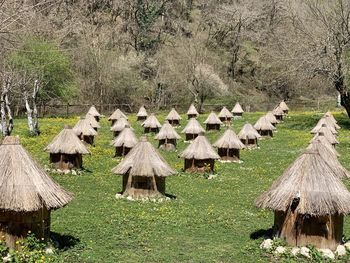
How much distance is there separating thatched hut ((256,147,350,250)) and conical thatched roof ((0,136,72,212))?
576 centimetres

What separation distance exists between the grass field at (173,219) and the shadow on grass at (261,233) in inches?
4.0

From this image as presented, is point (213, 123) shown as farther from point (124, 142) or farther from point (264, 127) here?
point (124, 142)

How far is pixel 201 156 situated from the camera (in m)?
28.7

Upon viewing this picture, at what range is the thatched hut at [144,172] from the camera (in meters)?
22.1

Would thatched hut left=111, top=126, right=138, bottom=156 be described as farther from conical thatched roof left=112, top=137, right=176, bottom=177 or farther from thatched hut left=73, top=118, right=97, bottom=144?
conical thatched roof left=112, top=137, right=176, bottom=177

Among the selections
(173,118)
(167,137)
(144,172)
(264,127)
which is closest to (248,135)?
(264,127)

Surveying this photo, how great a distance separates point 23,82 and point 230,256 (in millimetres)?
31307

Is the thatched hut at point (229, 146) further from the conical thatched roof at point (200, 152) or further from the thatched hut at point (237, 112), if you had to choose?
the thatched hut at point (237, 112)

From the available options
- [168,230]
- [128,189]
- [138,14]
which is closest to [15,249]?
[168,230]

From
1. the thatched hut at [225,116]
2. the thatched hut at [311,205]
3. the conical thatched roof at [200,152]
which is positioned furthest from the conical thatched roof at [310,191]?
the thatched hut at [225,116]

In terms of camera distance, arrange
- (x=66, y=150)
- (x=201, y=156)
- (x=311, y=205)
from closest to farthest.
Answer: (x=311, y=205) → (x=66, y=150) → (x=201, y=156)

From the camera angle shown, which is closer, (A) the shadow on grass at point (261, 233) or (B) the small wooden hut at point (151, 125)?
(A) the shadow on grass at point (261, 233)

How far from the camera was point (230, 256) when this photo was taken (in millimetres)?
15133

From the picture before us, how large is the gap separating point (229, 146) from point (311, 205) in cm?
1849
